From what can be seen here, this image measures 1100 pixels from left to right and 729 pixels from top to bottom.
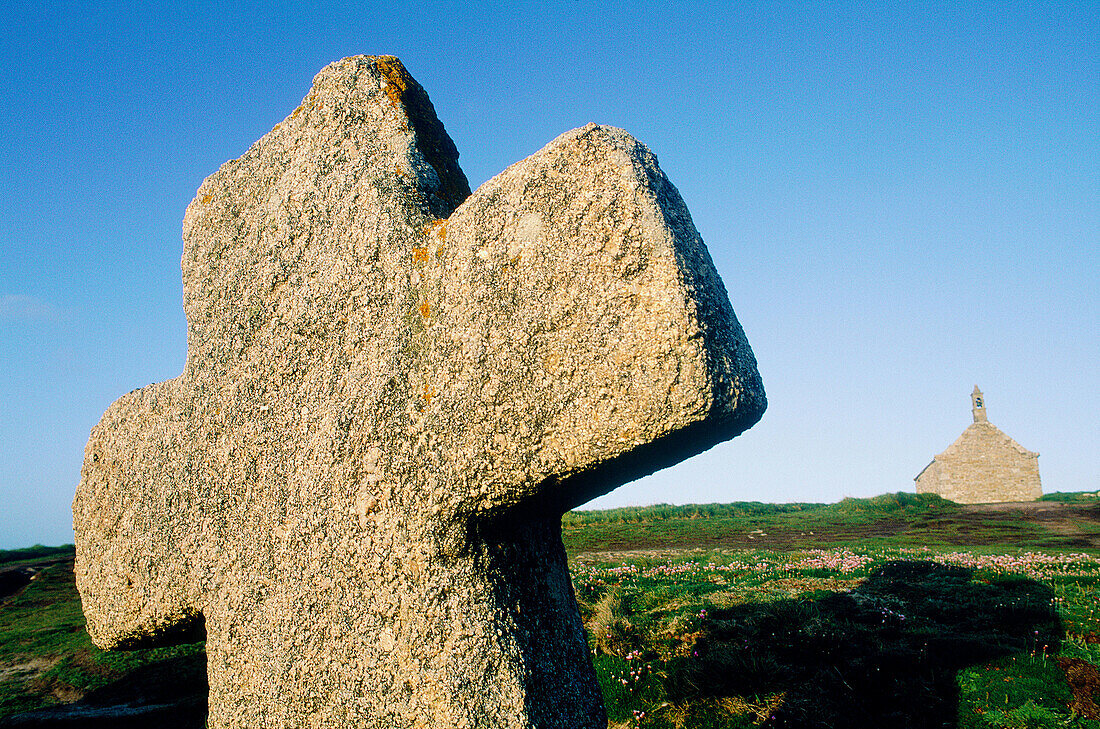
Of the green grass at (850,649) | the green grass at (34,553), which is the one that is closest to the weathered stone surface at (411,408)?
the green grass at (850,649)

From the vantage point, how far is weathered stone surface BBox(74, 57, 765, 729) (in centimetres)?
220

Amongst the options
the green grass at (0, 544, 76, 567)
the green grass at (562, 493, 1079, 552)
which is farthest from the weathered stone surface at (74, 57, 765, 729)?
the green grass at (562, 493, 1079, 552)

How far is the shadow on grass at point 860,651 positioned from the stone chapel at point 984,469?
4366cm

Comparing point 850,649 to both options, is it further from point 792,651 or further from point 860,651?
point 792,651

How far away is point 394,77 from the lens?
327 centimetres

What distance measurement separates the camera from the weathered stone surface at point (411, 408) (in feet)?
7.22

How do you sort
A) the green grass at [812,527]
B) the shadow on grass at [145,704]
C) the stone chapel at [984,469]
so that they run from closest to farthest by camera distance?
the shadow on grass at [145,704] → the green grass at [812,527] → the stone chapel at [984,469]

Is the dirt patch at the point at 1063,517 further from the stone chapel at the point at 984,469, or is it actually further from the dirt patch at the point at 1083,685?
the stone chapel at the point at 984,469

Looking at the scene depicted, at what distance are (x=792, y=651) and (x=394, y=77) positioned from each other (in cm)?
626

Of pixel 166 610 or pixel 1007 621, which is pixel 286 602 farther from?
pixel 1007 621

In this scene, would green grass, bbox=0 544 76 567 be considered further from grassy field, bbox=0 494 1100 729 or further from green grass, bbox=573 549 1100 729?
green grass, bbox=573 549 1100 729

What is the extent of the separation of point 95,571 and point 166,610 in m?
0.71

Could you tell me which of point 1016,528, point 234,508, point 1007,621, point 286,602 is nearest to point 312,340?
point 234,508

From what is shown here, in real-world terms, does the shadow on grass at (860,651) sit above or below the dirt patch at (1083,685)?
above
